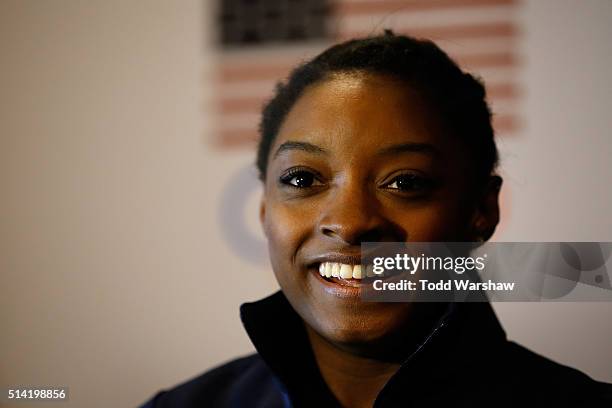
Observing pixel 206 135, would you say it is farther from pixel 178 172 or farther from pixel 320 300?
pixel 320 300

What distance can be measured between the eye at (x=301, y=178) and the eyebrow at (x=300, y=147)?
0.03 metres

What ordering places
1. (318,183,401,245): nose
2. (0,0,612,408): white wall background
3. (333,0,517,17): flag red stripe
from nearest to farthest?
(318,183,401,245): nose, (0,0,612,408): white wall background, (333,0,517,17): flag red stripe

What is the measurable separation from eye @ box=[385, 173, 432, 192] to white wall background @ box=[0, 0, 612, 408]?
38 cm

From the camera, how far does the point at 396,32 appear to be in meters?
1.09

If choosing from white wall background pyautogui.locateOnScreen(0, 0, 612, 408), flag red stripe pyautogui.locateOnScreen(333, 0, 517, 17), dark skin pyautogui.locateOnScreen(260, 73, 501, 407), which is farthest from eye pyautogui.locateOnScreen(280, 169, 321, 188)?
flag red stripe pyautogui.locateOnScreen(333, 0, 517, 17)

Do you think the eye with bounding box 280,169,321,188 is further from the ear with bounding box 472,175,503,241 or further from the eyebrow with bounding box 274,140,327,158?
the ear with bounding box 472,175,503,241

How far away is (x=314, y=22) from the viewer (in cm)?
114

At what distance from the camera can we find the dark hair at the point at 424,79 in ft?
2.26

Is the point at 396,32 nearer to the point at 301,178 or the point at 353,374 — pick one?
the point at 301,178

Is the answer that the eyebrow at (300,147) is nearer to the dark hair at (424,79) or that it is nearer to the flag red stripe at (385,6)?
the dark hair at (424,79)

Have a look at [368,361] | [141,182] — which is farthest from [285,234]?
[141,182]

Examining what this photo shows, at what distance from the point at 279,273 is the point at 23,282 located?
0.63 metres

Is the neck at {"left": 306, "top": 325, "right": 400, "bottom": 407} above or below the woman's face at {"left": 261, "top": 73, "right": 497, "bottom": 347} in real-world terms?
below

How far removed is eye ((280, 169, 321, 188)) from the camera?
0.69 meters
